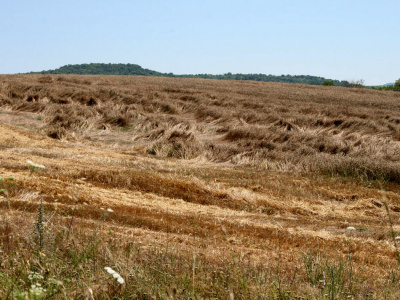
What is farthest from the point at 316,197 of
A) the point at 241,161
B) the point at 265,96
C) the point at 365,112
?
the point at 265,96

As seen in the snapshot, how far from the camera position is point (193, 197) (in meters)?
11.4

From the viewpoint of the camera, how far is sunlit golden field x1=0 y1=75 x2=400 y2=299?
12.3 ft

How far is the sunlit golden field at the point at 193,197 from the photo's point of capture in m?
3.73

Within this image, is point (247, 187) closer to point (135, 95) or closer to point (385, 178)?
point (385, 178)

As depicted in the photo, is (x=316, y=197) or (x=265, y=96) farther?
(x=265, y=96)

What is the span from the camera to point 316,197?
42.3ft

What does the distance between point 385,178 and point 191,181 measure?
672 cm

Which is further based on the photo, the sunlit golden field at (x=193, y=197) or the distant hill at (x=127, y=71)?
the distant hill at (x=127, y=71)

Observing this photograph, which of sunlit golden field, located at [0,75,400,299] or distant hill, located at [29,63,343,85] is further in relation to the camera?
distant hill, located at [29,63,343,85]

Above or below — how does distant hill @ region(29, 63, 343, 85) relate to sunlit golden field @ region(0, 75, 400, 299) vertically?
above

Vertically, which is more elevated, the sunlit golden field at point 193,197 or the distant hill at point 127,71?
the distant hill at point 127,71

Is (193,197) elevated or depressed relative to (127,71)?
depressed

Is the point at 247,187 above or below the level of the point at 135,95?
below

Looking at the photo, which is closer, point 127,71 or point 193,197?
point 193,197
